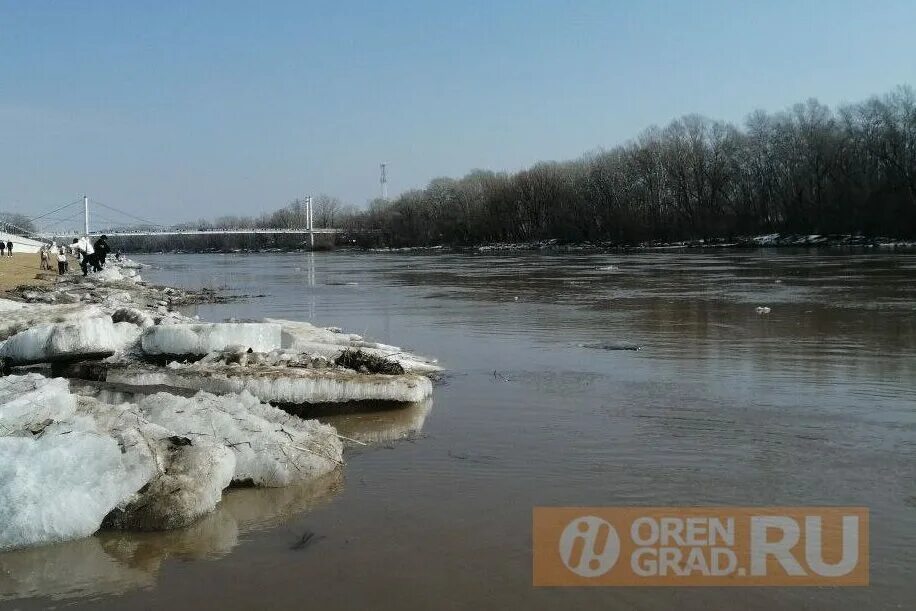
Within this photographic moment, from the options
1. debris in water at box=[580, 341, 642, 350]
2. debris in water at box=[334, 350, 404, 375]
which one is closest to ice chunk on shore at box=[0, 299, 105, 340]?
debris in water at box=[334, 350, 404, 375]

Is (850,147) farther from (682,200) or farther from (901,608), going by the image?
(901,608)

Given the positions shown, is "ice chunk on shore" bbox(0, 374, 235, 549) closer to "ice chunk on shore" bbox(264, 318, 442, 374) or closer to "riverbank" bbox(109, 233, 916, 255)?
"ice chunk on shore" bbox(264, 318, 442, 374)

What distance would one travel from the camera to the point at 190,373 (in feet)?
23.7

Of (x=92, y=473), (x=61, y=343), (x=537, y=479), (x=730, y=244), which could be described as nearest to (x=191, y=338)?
(x=61, y=343)

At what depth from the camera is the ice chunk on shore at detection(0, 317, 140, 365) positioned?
741 centimetres

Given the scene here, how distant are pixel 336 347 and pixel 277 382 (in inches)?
89.4

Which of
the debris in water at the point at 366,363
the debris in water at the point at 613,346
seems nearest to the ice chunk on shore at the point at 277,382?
the debris in water at the point at 366,363

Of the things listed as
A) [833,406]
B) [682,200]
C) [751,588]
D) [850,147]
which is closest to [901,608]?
[751,588]

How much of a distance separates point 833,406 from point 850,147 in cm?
8126

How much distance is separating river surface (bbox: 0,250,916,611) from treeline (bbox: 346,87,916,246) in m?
63.8

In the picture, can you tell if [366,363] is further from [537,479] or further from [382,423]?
[537,479]

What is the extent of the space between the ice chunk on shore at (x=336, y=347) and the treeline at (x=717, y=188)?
65.1 metres

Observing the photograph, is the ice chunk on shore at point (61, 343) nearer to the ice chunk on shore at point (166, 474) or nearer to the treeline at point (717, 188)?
the ice chunk on shore at point (166, 474)

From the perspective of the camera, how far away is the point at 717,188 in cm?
8956
